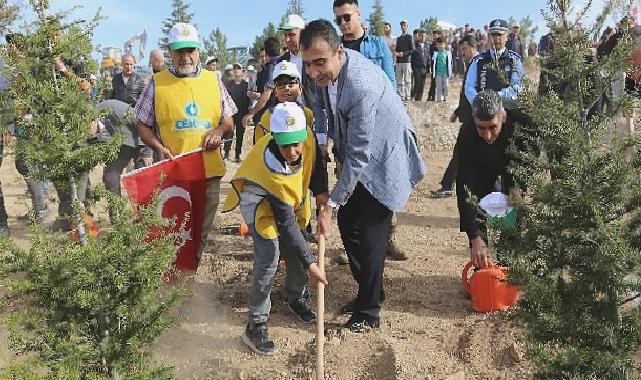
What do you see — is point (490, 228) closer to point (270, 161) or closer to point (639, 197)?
point (639, 197)

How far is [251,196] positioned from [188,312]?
1.39m

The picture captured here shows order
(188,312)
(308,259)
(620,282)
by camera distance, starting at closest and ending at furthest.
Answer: (620,282)
(308,259)
(188,312)

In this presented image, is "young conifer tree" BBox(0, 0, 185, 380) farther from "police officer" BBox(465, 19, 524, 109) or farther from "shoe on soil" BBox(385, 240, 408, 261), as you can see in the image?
"police officer" BBox(465, 19, 524, 109)

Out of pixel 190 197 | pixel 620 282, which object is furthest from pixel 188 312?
pixel 620 282

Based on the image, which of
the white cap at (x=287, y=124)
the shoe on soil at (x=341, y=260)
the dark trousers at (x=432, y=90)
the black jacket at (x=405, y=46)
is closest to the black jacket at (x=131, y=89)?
the shoe on soil at (x=341, y=260)

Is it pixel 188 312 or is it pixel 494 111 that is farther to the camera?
pixel 188 312

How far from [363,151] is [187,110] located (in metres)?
1.59

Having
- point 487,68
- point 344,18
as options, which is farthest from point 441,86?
point 344,18

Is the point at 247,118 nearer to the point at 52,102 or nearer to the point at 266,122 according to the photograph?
the point at 266,122

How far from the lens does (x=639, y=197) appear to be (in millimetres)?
2473

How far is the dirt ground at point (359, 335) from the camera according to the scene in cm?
389

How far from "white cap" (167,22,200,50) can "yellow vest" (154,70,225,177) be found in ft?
1.05

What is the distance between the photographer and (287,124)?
362 cm

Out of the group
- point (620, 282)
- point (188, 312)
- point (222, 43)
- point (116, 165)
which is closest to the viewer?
point (620, 282)
